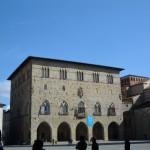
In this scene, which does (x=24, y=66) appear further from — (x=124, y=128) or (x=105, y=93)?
(x=124, y=128)

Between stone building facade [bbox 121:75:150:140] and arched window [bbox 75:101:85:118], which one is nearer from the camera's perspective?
arched window [bbox 75:101:85:118]

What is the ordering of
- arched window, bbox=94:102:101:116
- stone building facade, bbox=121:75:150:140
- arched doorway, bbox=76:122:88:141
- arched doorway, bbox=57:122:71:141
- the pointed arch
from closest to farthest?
1. arched doorway, bbox=57:122:71:141
2. arched doorway, bbox=76:122:88:141
3. arched window, bbox=94:102:101:116
4. the pointed arch
5. stone building facade, bbox=121:75:150:140

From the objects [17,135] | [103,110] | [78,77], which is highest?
[78,77]

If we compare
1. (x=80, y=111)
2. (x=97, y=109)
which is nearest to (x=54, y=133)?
(x=80, y=111)

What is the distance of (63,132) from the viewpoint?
47344 millimetres

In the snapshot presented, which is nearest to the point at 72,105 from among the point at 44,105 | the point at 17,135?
the point at 44,105

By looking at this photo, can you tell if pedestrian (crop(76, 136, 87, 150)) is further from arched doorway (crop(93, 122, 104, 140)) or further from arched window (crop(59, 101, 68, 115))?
arched doorway (crop(93, 122, 104, 140))

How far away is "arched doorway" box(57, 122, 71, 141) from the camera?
4656cm

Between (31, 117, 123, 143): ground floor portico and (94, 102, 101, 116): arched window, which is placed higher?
(94, 102, 101, 116): arched window

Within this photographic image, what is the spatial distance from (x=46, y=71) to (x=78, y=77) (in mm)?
5699

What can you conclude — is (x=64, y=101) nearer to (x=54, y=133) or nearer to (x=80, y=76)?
(x=54, y=133)

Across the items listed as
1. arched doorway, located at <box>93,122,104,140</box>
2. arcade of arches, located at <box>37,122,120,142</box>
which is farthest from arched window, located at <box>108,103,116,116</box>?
arched doorway, located at <box>93,122,104,140</box>

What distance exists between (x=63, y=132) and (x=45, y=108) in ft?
18.5

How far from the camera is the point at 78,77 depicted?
48.7 meters
